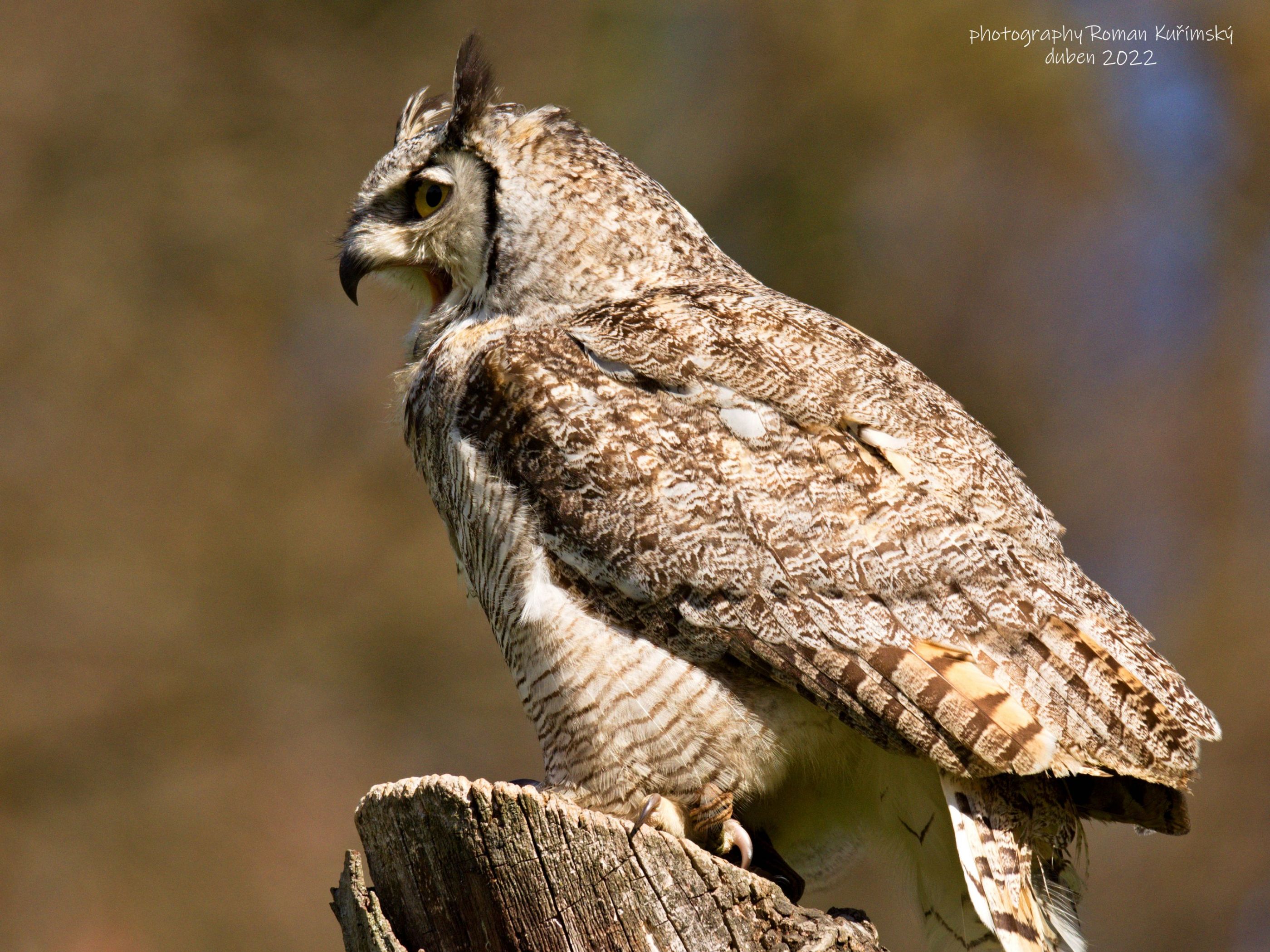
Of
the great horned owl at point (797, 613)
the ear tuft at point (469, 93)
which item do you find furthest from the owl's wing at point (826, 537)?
the ear tuft at point (469, 93)

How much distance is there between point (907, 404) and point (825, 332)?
25 centimetres

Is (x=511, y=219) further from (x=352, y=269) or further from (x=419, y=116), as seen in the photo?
(x=419, y=116)

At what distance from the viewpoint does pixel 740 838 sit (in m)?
2.32

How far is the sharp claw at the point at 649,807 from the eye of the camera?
218 centimetres

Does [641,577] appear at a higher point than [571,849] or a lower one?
higher

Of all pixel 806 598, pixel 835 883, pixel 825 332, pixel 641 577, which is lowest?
pixel 835 883

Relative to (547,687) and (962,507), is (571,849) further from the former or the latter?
(962,507)

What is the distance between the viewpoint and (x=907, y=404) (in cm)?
254

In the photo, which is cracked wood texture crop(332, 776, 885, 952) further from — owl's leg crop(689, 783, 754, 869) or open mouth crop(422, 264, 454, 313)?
open mouth crop(422, 264, 454, 313)

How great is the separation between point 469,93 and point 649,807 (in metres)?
1.77

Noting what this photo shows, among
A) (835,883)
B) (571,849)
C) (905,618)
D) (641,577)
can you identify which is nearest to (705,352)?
(641,577)

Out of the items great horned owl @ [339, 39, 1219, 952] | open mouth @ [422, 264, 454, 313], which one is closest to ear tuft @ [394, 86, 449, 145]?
open mouth @ [422, 264, 454, 313]

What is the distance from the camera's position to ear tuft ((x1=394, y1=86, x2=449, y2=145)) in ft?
11.3

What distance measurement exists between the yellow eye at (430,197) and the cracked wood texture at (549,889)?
1564 mm
